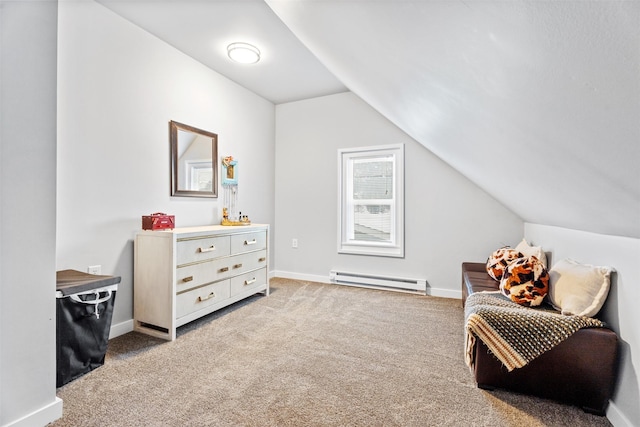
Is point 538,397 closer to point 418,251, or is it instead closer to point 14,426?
point 418,251

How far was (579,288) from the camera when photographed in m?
1.67

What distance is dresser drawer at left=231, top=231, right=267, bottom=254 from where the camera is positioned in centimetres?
298

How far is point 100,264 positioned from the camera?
229 cm

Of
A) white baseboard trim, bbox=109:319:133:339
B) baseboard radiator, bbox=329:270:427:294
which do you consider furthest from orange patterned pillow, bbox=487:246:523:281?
white baseboard trim, bbox=109:319:133:339

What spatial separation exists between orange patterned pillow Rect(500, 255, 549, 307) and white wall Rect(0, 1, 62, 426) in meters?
2.52

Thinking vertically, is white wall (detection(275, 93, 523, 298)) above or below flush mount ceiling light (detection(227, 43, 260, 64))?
below

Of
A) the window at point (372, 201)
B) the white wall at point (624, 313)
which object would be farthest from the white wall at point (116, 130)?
the white wall at point (624, 313)

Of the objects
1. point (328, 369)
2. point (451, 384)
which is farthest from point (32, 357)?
point (451, 384)

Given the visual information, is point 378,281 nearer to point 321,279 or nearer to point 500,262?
point 321,279

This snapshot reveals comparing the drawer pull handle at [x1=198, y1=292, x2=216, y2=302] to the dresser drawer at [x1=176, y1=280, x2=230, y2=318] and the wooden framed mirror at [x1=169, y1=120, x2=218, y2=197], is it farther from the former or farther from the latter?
the wooden framed mirror at [x1=169, y1=120, x2=218, y2=197]

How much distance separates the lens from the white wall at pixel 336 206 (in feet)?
11.2

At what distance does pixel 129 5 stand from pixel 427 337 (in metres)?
3.36

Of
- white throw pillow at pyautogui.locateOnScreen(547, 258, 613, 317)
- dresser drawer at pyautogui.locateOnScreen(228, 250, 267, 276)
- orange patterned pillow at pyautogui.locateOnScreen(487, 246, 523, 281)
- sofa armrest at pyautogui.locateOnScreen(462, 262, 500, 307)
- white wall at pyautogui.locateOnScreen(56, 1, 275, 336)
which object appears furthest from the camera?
dresser drawer at pyautogui.locateOnScreen(228, 250, 267, 276)

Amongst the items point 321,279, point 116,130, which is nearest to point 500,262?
point 321,279
